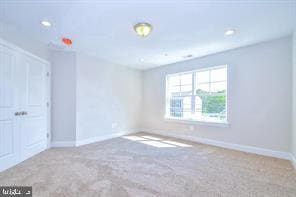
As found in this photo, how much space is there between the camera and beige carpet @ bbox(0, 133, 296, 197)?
1932 mm

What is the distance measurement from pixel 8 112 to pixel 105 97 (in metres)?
2.35

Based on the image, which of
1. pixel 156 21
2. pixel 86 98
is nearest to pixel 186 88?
pixel 156 21

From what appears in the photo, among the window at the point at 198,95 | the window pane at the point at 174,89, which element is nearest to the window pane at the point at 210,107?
the window at the point at 198,95

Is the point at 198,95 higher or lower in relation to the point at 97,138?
higher

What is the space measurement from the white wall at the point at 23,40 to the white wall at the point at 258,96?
4.05m

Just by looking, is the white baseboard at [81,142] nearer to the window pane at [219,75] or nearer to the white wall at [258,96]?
the white wall at [258,96]

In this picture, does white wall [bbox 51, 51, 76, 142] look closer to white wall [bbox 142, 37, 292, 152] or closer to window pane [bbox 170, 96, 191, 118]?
window pane [bbox 170, 96, 191, 118]

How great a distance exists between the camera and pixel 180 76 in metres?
4.96

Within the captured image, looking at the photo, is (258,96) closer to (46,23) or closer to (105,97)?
(105,97)

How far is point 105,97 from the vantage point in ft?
15.4

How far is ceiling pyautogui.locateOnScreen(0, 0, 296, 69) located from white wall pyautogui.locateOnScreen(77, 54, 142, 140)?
87cm

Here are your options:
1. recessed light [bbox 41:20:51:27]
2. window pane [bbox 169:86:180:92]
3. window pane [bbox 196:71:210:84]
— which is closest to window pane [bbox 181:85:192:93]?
window pane [bbox 169:86:180:92]

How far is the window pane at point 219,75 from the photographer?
3.93m

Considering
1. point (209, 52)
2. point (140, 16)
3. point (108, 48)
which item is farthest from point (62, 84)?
point (209, 52)
